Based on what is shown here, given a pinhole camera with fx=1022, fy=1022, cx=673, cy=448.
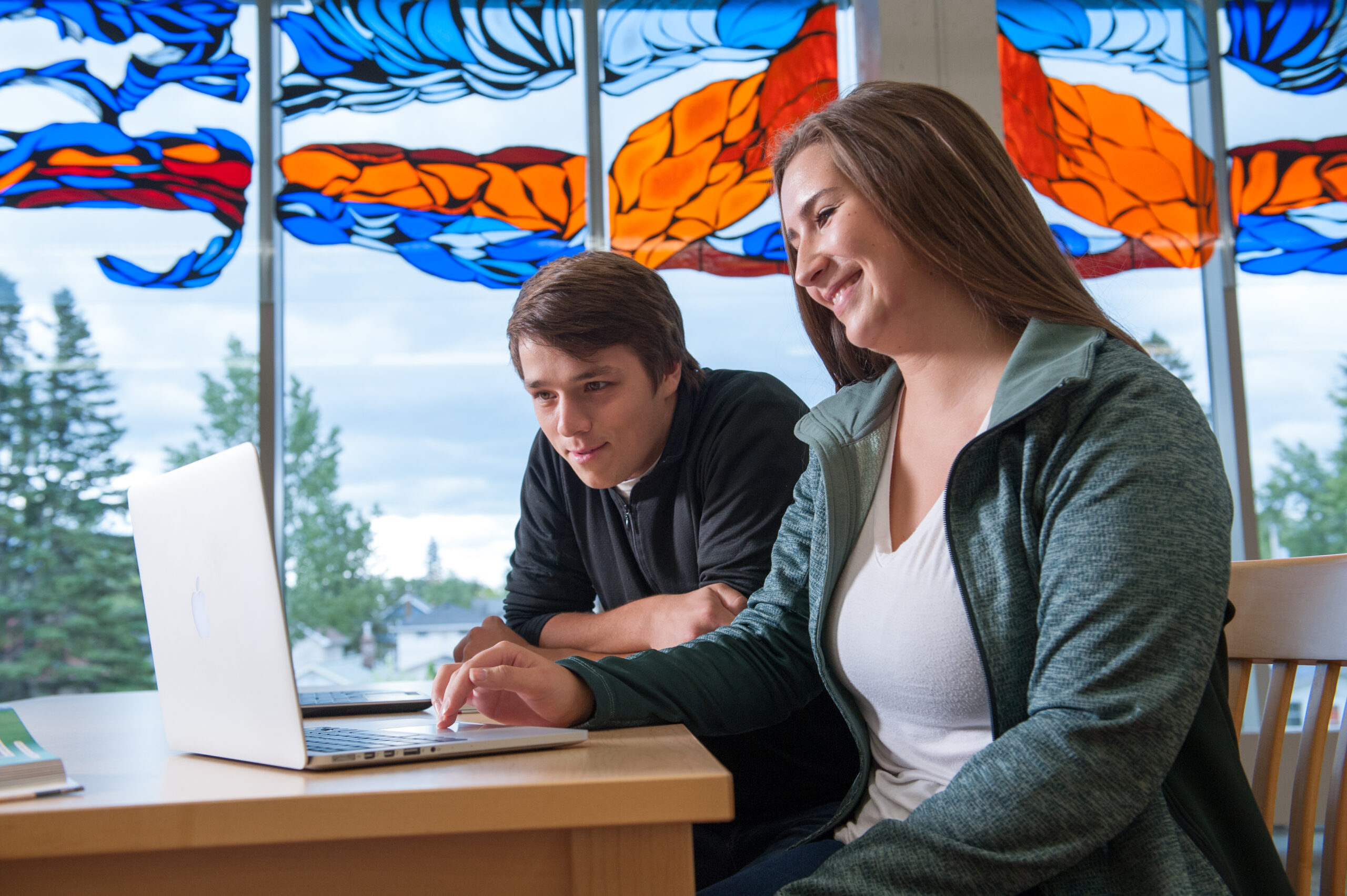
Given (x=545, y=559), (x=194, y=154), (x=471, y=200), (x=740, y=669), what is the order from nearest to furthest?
(x=740, y=669) < (x=545, y=559) < (x=194, y=154) < (x=471, y=200)

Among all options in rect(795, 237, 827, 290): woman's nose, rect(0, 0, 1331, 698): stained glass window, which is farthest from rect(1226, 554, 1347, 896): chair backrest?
rect(0, 0, 1331, 698): stained glass window

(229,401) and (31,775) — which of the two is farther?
(229,401)

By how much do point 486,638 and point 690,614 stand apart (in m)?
0.35

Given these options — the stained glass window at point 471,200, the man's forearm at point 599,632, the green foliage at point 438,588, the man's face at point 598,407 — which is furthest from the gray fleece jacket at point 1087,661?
the green foliage at point 438,588

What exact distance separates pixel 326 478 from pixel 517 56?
4.85 feet

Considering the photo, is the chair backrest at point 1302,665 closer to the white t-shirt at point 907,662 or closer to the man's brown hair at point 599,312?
the white t-shirt at point 907,662

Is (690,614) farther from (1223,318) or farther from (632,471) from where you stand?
(1223,318)

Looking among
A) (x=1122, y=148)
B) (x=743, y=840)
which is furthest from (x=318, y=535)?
(x=1122, y=148)

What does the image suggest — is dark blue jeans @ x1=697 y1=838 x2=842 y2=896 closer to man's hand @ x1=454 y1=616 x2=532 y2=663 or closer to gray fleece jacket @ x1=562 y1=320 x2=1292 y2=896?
gray fleece jacket @ x1=562 y1=320 x2=1292 y2=896

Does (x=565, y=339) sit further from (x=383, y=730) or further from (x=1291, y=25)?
(x=1291, y=25)

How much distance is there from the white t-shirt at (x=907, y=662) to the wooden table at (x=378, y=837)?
1.10ft

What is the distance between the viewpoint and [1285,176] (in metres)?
3.43

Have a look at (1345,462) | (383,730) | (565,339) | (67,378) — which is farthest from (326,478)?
(1345,462)

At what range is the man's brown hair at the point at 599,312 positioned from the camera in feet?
5.19
